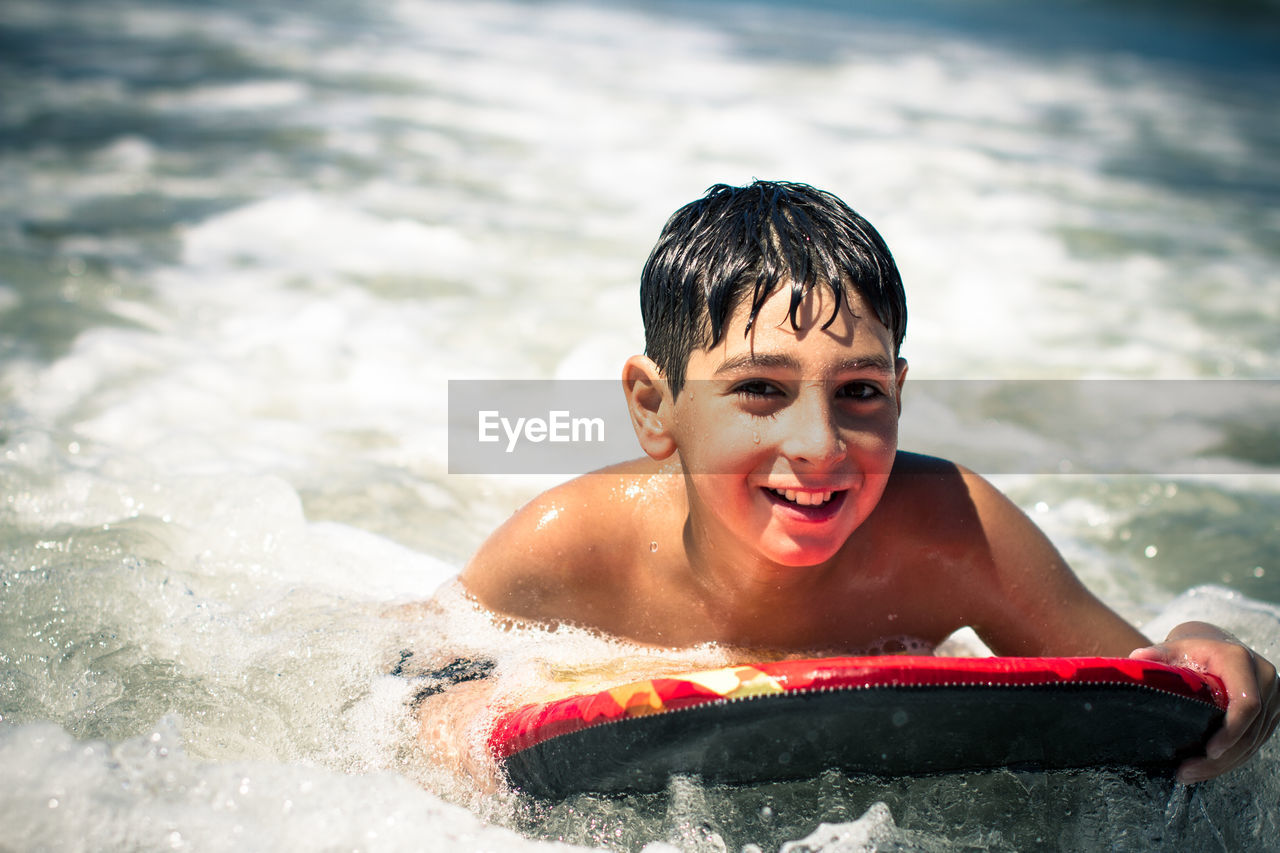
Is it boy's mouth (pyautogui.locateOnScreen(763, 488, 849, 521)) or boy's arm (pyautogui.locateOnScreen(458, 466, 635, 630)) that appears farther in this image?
boy's arm (pyautogui.locateOnScreen(458, 466, 635, 630))

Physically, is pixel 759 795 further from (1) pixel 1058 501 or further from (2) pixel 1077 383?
(2) pixel 1077 383

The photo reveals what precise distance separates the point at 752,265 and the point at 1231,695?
1.08 m

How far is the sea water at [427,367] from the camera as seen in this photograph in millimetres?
1917

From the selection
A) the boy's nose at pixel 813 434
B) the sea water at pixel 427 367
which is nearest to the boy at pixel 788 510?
the boy's nose at pixel 813 434

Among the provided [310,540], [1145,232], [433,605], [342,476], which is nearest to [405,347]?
[342,476]

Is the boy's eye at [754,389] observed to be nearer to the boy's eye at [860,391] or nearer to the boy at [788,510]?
the boy at [788,510]

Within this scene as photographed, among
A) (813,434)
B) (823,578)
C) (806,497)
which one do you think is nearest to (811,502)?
(806,497)

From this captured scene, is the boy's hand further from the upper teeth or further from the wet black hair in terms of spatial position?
the wet black hair

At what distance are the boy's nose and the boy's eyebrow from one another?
64 millimetres

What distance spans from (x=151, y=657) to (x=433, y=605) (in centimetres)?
61

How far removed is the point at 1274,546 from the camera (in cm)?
354

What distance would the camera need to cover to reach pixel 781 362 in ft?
6.46

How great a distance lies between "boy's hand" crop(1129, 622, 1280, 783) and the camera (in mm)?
1883

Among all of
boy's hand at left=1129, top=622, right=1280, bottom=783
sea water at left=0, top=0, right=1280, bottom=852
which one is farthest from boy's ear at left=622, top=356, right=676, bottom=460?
boy's hand at left=1129, top=622, right=1280, bottom=783
